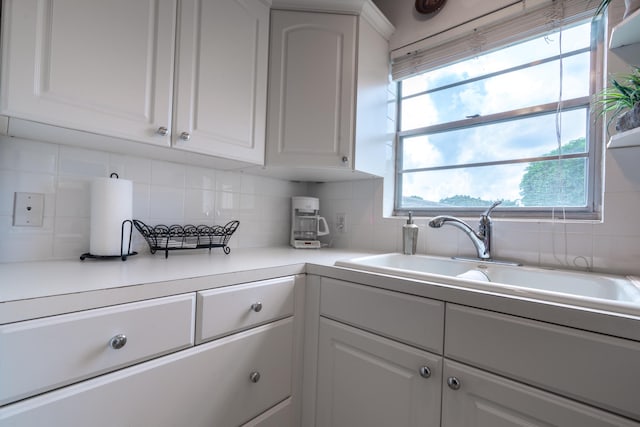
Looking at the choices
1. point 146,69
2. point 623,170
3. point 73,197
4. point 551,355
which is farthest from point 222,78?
point 623,170

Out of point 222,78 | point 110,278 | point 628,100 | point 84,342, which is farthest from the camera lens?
point 222,78

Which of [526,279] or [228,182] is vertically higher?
[228,182]

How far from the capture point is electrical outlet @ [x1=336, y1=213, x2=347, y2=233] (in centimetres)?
185

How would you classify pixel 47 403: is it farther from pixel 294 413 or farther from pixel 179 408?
pixel 294 413

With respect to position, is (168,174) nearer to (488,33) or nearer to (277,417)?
(277,417)

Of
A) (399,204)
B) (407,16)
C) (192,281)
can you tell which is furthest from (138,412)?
(407,16)

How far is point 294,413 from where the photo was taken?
1.15 meters

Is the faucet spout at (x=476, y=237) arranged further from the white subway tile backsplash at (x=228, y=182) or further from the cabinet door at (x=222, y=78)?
the white subway tile backsplash at (x=228, y=182)

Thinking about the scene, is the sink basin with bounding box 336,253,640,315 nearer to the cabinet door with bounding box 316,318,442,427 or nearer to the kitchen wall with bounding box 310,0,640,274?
the kitchen wall with bounding box 310,0,640,274

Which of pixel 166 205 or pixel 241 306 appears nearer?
pixel 241 306

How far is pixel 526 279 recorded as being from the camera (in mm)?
1115

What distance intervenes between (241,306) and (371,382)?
1.65ft

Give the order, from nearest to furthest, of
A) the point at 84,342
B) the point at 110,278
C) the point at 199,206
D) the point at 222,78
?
the point at 84,342 → the point at 110,278 → the point at 222,78 → the point at 199,206

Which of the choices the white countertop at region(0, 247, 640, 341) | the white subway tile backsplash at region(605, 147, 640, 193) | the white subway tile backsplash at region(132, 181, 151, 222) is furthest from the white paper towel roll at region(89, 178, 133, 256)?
the white subway tile backsplash at region(605, 147, 640, 193)
